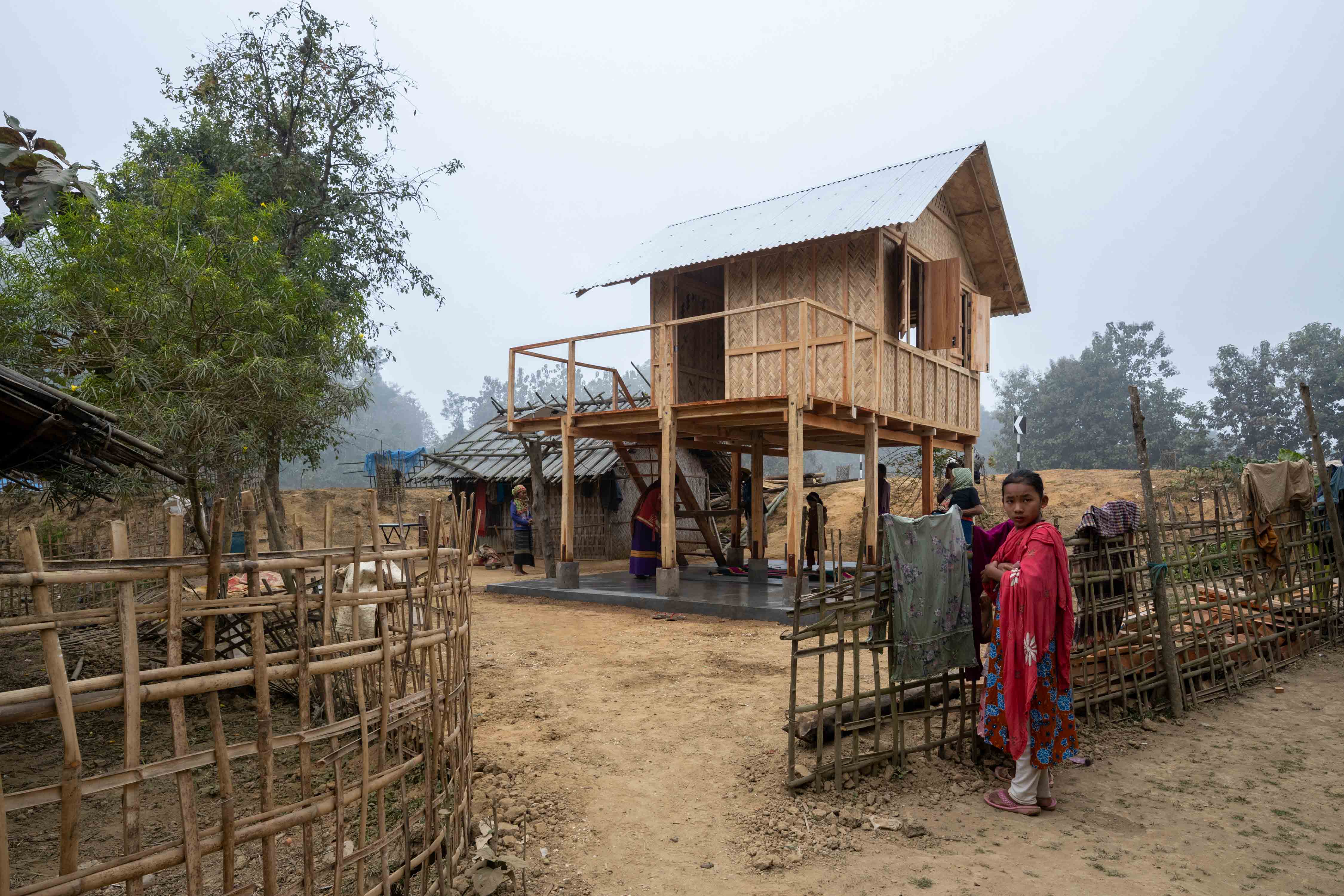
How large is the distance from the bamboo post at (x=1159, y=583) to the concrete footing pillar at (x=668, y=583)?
19.8 ft

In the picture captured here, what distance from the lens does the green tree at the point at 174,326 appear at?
9.22 meters

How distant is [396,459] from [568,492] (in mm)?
19403

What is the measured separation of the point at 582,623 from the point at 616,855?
233 inches

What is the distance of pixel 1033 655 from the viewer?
378cm

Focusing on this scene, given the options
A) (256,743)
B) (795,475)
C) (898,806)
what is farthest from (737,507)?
(256,743)

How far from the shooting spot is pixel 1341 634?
24.6ft

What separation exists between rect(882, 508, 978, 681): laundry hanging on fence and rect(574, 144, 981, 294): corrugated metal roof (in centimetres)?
663

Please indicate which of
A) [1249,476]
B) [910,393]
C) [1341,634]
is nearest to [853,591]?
[1249,476]

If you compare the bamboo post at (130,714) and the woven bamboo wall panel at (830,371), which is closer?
the bamboo post at (130,714)

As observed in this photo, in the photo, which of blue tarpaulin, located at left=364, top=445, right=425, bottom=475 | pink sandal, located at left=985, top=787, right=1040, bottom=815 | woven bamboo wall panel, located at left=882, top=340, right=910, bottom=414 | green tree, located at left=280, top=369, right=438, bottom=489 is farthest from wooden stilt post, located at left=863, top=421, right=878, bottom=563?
green tree, located at left=280, top=369, right=438, bottom=489

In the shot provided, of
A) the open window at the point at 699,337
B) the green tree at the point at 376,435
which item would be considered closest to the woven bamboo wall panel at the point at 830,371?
the open window at the point at 699,337

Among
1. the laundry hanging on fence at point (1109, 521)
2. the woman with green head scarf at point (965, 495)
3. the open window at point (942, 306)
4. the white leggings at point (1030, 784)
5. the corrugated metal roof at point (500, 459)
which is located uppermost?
the open window at point (942, 306)

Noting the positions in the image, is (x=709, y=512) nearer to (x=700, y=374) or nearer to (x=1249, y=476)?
(x=700, y=374)

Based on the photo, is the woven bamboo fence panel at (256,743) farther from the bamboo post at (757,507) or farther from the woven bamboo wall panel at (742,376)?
the bamboo post at (757,507)
